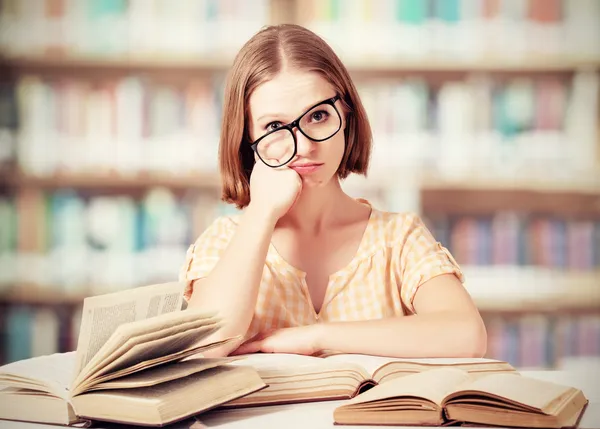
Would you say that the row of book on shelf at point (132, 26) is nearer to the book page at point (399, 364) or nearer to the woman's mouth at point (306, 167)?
the woman's mouth at point (306, 167)

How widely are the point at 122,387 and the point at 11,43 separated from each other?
2.32 meters

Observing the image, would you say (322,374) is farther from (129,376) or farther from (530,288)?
(530,288)

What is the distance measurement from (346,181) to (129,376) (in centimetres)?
198

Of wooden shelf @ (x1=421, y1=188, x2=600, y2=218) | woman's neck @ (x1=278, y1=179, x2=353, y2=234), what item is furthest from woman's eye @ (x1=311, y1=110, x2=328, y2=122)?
wooden shelf @ (x1=421, y1=188, x2=600, y2=218)

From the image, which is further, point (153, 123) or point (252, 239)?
point (153, 123)

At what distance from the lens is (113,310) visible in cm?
77

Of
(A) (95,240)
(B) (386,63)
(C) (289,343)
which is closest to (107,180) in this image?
(A) (95,240)

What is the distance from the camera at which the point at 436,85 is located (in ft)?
9.48

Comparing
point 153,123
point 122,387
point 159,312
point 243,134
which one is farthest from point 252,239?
point 153,123

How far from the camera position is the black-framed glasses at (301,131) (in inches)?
45.3

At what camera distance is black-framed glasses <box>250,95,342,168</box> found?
3.77 ft

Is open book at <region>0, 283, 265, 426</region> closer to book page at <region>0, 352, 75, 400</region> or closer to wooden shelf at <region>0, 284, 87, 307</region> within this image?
book page at <region>0, 352, 75, 400</region>

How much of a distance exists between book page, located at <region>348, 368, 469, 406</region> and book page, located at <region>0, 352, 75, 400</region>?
0.97 feet

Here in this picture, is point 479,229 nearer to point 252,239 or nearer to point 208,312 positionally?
point 252,239
